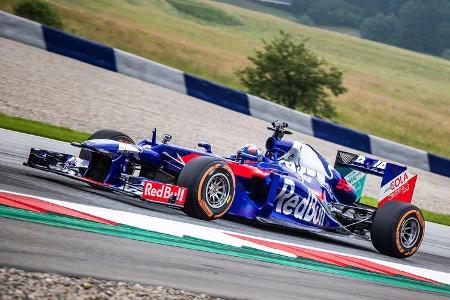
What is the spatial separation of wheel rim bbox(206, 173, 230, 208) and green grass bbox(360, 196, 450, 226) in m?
7.21

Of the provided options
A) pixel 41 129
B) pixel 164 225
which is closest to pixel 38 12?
pixel 41 129

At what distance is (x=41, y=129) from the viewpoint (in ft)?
A: 46.7

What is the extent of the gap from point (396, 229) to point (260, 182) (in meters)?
1.79

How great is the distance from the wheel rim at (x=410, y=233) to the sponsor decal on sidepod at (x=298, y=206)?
1.06 meters

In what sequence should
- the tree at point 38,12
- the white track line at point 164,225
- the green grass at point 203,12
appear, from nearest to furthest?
1. the white track line at point 164,225
2. the tree at point 38,12
3. the green grass at point 203,12

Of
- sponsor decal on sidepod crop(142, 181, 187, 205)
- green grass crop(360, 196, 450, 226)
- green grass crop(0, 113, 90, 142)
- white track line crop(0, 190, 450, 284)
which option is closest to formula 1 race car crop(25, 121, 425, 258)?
sponsor decal on sidepod crop(142, 181, 187, 205)

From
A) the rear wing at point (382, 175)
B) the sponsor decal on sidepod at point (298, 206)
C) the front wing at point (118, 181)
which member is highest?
the rear wing at point (382, 175)

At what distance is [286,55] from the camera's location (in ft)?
85.7

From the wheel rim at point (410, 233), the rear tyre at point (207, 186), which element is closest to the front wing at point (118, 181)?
the rear tyre at point (207, 186)

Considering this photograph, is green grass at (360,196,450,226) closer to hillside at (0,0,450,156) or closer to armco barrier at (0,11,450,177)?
armco barrier at (0,11,450,177)

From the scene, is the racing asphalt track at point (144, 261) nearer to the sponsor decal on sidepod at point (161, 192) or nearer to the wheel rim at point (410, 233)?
the sponsor decal on sidepod at point (161, 192)

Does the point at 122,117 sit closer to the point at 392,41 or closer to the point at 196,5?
the point at 196,5

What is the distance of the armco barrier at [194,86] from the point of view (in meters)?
18.6

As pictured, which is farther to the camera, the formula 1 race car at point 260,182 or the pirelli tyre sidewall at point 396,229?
the pirelli tyre sidewall at point 396,229
